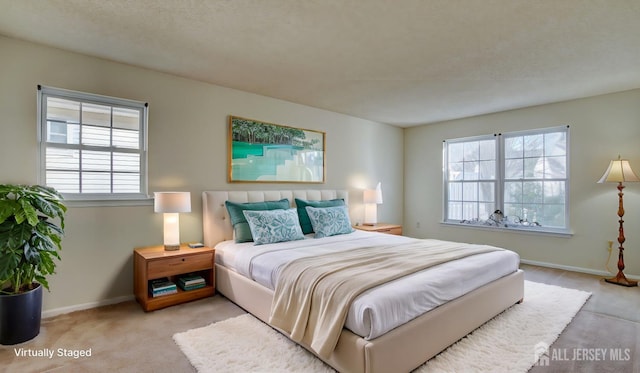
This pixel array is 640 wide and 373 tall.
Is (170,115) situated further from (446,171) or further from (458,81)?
(446,171)

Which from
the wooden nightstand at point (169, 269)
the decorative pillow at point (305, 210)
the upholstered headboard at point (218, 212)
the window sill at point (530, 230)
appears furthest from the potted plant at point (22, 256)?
the window sill at point (530, 230)

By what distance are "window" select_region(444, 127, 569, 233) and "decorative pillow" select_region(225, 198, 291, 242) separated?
354 centimetres

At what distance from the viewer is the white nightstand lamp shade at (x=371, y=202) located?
523cm

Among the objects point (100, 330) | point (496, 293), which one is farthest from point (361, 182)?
point (100, 330)

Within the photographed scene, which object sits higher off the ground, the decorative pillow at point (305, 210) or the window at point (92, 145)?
the window at point (92, 145)

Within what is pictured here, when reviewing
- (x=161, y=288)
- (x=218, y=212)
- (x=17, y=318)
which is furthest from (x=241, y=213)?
(x=17, y=318)

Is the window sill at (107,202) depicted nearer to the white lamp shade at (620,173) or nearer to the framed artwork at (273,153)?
the framed artwork at (273,153)

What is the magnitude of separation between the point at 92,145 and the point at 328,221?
8.80ft

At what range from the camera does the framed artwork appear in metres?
4.01

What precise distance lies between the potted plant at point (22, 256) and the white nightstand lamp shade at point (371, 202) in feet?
13.2

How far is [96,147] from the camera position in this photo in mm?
3090

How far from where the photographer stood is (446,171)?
5.84 metres

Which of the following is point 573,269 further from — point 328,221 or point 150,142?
point 150,142

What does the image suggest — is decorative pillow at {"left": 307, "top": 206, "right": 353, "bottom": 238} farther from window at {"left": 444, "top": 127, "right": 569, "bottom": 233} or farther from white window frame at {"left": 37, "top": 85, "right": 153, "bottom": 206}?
window at {"left": 444, "top": 127, "right": 569, "bottom": 233}
